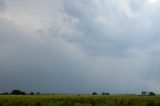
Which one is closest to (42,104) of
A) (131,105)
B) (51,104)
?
(51,104)

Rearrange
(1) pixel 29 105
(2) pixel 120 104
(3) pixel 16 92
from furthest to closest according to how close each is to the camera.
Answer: (3) pixel 16 92, (2) pixel 120 104, (1) pixel 29 105

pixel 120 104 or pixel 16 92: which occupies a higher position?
pixel 16 92

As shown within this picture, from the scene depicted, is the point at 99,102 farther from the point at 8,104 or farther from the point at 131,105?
the point at 8,104

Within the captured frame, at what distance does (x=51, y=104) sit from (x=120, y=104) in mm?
8246

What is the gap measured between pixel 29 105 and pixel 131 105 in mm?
12037

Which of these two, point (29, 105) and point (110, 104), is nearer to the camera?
point (29, 105)

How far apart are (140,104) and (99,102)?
5098mm

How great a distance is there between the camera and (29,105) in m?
40.4

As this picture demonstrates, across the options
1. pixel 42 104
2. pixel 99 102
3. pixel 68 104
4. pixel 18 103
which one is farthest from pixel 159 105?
pixel 18 103

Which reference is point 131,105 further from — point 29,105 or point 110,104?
Result: point 29,105

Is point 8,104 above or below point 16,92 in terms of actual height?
below

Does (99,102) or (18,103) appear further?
(99,102)

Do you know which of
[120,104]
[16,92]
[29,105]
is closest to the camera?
[29,105]

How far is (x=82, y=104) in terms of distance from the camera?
43281mm
